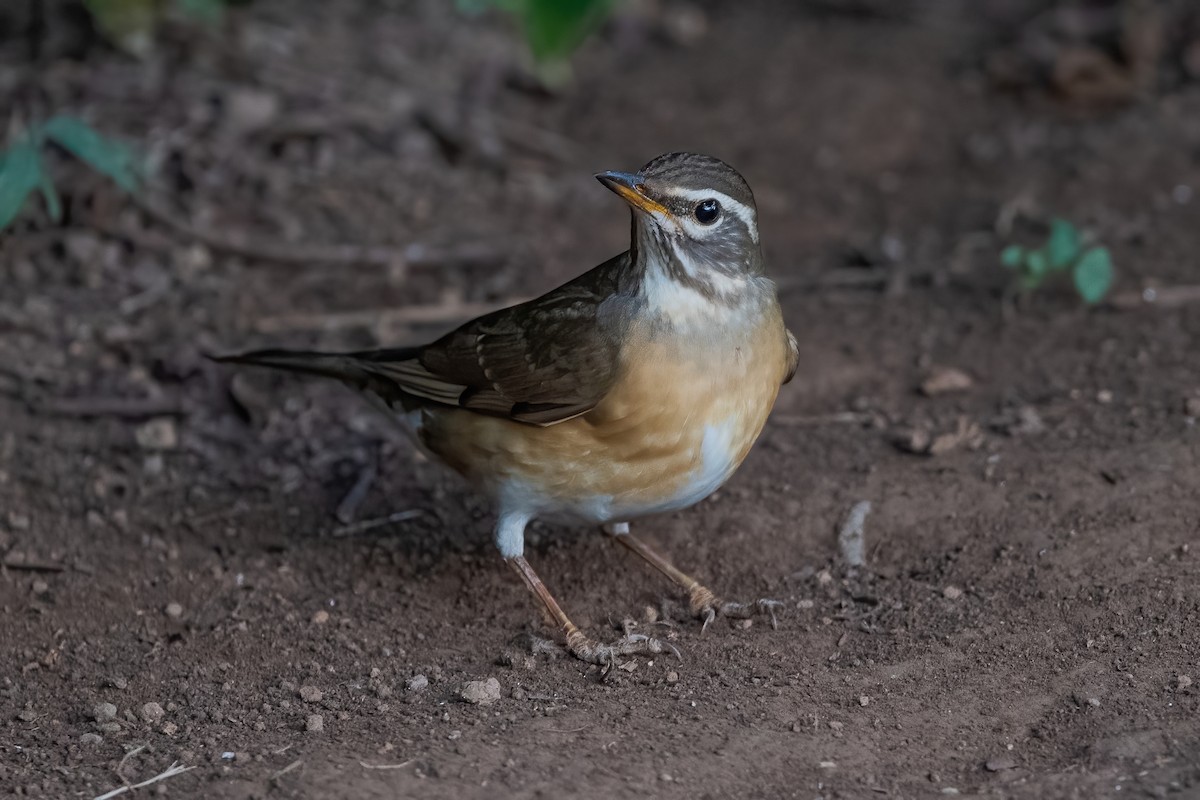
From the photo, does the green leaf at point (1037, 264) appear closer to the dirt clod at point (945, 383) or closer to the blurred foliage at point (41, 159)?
the dirt clod at point (945, 383)

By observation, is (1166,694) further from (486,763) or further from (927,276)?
(927,276)

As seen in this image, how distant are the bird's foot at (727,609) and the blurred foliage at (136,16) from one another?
6487 mm

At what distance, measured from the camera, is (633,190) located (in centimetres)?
566

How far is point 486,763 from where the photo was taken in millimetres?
5105

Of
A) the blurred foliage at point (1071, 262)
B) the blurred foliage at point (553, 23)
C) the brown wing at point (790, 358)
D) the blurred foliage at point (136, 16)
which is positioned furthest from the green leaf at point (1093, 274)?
the blurred foliage at point (136, 16)

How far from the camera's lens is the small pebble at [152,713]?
5.63 m

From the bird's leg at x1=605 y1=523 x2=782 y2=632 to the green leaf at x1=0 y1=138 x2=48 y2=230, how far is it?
324cm

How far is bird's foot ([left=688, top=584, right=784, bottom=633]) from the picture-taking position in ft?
20.7

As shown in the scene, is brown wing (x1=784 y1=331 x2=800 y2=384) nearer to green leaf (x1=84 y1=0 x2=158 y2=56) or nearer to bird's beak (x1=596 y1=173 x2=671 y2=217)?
bird's beak (x1=596 y1=173 x2=671 y2=217)

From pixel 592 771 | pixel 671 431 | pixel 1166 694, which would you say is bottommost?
pixel 592 771

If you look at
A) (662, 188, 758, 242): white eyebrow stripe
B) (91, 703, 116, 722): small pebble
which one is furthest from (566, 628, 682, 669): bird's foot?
(91, 703, 116, 722): small pebble

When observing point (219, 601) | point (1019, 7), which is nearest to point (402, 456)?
point (219, 601)

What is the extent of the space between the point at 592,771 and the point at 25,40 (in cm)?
815

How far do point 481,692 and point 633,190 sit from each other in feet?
6.82
